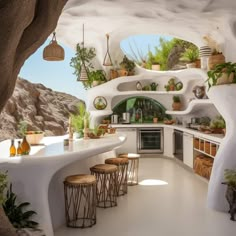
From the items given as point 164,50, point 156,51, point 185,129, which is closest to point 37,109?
point 156,51

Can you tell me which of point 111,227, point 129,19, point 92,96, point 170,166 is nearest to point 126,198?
point 111,227

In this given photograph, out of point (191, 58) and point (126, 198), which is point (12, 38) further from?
point (191, 58)

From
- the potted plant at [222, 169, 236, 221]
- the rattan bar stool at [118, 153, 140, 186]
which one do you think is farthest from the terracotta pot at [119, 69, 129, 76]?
the potted plant at [222, 169, 236, 221]

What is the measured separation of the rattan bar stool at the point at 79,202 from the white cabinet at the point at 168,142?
4.53 metres

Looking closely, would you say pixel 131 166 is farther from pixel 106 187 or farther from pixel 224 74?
pixel 224 74

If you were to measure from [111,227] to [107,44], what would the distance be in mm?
4964

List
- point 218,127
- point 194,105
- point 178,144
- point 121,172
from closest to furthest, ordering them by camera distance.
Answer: point 121,172
point 218,127
point 194,105
point 178,144

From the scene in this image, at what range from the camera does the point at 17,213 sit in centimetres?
322

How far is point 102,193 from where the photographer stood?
5.02m

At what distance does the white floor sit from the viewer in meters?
Result: 3.83

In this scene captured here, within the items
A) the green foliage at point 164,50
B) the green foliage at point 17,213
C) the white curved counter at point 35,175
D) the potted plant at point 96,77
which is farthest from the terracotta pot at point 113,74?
the green foliage at point 17,213

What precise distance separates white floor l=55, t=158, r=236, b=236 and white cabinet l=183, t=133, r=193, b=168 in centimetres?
91

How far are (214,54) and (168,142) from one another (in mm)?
3815

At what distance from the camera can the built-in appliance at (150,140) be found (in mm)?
8711
